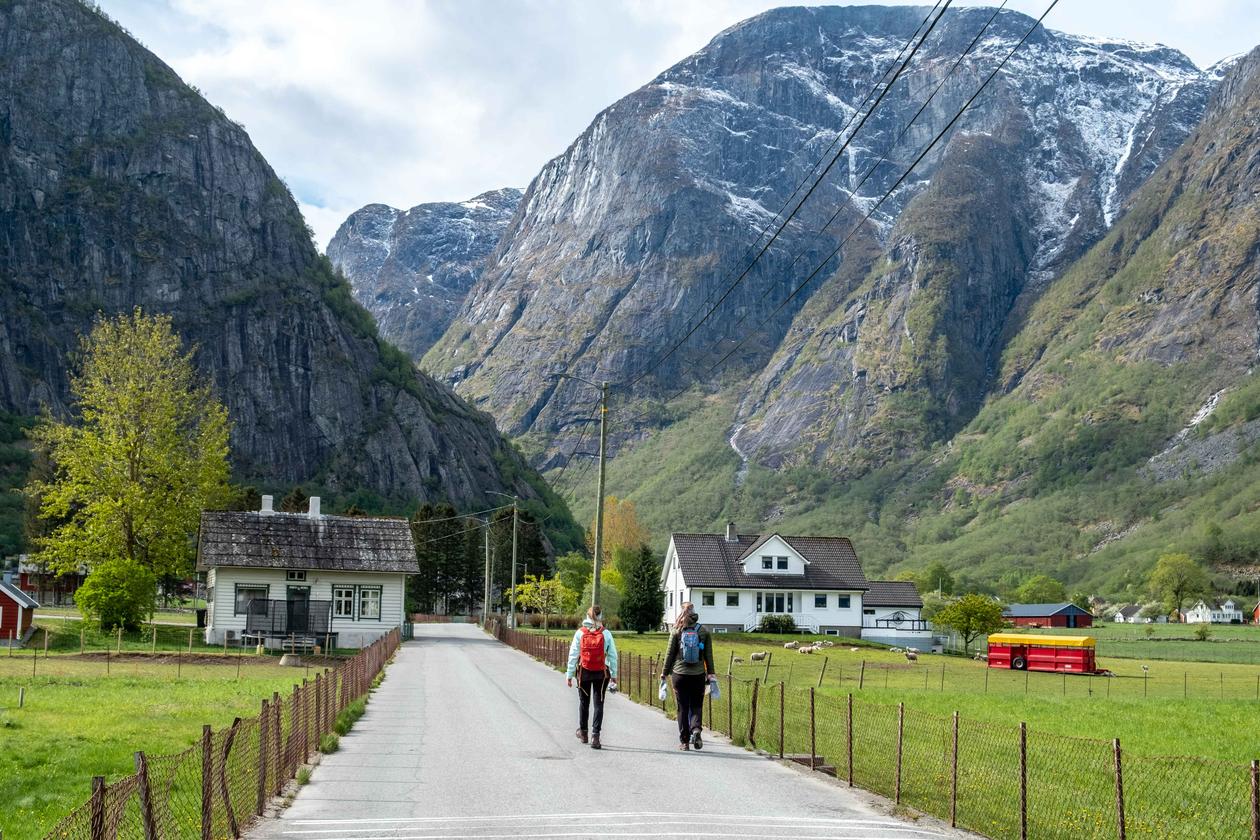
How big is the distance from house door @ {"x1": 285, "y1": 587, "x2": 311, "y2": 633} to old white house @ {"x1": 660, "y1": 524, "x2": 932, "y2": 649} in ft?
100.0

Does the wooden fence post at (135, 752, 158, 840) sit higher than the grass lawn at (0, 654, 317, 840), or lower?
higher

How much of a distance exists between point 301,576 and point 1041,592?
421 feet

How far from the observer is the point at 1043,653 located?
2274 inches

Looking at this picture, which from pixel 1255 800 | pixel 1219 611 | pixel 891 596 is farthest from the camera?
pixel 1219 611

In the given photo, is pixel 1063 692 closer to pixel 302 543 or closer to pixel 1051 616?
pixel 302 543

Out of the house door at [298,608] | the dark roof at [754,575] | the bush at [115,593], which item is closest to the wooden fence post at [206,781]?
the bush at [115,593]

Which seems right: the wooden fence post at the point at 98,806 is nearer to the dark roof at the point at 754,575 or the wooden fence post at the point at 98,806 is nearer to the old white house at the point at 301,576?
the old white house at the point at 301,576

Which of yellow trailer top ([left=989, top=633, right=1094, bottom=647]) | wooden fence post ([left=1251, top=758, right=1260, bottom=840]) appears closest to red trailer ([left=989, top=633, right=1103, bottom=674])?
yellow trailer top ([left=989, top=633, right=1094, bottom=647])

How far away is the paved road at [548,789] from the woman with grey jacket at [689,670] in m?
0.38

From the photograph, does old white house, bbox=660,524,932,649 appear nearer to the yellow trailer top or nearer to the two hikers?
the yellow trailer top

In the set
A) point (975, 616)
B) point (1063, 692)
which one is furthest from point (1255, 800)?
point (975, 616)

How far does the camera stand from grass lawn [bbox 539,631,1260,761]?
82.4ft

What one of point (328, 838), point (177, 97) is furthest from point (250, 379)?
point (328, 838)

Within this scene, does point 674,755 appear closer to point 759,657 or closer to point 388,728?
point 388,728
